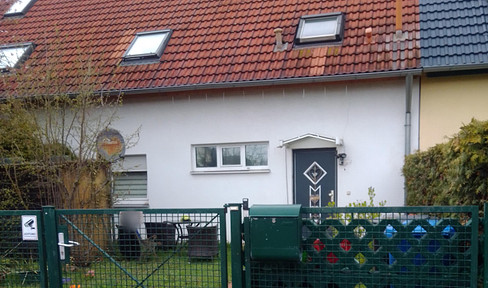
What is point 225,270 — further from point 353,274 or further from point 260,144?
point 260,144

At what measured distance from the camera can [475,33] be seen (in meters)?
7.38

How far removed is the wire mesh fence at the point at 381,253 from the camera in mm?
3420

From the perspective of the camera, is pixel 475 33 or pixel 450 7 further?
pixel 450 7

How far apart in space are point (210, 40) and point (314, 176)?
155 inches

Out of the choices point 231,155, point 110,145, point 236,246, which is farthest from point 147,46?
point 236,246

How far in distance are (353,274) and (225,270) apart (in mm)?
1221

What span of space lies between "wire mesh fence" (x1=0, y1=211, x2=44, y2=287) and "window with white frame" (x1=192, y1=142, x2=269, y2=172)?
167 inches

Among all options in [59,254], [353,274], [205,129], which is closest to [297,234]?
[353,274]

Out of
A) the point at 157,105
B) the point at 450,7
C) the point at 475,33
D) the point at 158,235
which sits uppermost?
the point at 450,7

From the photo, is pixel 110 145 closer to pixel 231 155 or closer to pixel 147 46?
pixel 231 155

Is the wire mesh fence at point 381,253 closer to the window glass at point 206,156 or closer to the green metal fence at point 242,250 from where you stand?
the green metal fence at point 242,250

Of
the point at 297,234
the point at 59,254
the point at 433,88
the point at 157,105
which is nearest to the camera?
the point at 297,234

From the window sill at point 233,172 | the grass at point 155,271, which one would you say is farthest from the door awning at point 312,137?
the grass at point 155,271

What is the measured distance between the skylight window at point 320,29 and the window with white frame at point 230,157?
240 centimetres
